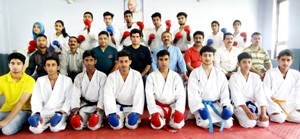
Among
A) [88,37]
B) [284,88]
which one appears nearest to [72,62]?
[88,37]

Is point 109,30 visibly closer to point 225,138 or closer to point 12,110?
point 12,110

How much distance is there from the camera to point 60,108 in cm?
294

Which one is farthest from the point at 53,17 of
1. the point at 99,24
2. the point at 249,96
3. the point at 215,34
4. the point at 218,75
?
the point at 249,96

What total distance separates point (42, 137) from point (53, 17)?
4.27m

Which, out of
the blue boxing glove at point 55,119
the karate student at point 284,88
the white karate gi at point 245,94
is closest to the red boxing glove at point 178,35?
the white karate gi at point 245,94

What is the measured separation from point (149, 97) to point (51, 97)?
128cm

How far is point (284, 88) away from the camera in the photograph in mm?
3160

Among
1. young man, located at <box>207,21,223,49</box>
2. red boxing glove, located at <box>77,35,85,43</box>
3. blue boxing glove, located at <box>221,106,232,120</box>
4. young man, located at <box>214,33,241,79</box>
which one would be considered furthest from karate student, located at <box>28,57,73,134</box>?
young man, located at <box>207,21,223,49</box>

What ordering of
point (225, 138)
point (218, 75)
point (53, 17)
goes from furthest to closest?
point (53, 17) < point (218, 75) < point (225, 138)

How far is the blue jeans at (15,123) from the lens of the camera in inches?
103

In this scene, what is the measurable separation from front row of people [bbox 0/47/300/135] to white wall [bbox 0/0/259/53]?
321cm

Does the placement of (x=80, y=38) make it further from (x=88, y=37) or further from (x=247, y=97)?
(x=247, y=97)

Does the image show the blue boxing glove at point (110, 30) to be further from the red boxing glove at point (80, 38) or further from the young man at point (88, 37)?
the red boxing glove at point (80, 38)

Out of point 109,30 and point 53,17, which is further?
point 53,17
